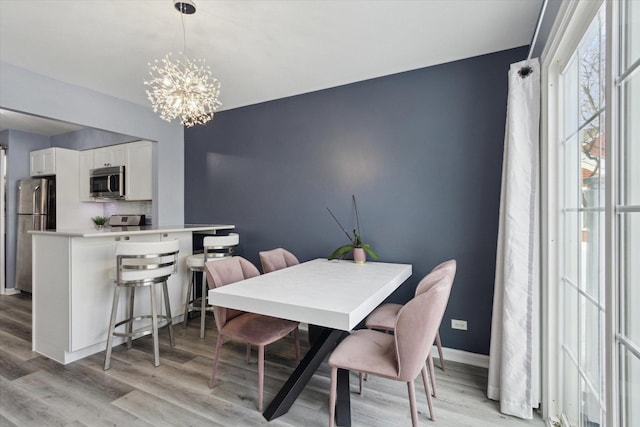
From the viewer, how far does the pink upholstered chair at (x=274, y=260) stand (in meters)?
2.64

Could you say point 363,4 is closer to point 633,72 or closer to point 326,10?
point 326,10

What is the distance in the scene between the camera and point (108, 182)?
4445 millimetres

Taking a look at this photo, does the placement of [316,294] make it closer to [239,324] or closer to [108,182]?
[239,324]

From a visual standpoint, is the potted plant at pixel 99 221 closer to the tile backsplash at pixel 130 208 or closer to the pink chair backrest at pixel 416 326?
the tile backsplash at pixel 130 208

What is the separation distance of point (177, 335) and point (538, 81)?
3724mm

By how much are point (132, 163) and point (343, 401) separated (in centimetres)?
418

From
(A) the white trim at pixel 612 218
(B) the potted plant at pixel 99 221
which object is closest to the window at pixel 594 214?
(A) the white trim at pixel 612 218

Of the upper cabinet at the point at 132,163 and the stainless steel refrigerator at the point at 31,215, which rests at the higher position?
the upper cabinet at the point at 132,163

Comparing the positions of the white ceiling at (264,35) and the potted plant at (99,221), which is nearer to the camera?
the white ceiling at (264,35)

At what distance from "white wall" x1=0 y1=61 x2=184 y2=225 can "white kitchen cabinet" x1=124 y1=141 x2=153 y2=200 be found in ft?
0.74

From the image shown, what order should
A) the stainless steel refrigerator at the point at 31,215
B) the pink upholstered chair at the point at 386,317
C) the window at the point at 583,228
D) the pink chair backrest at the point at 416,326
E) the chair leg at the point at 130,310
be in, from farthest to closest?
1. the stainless steel refrigerator at the point at 31,215
2. the chair leg at the point at 130,310
3. the pink upholstered chair at the point at 386,317
4. the pink chair backrest at the point at 416,326
5. the window at the point at 583,228

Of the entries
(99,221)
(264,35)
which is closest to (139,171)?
(99,221)

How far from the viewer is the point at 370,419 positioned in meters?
1.84

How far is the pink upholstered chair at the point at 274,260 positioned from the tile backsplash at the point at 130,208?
2.69m
